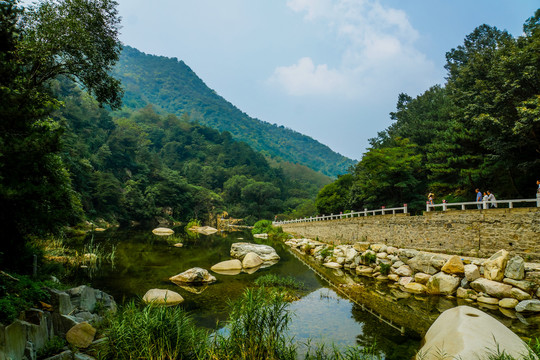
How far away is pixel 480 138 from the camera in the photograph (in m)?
18.7

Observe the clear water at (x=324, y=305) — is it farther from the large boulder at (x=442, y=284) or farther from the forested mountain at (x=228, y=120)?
the forested mountain at (x=228, y=120)

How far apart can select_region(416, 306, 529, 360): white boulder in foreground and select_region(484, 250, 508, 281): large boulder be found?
474 centimetres

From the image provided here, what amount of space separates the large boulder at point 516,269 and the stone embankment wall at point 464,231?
143cm

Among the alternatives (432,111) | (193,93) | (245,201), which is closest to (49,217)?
(432,111)

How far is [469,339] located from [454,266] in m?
6.75

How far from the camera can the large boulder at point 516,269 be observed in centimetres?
855

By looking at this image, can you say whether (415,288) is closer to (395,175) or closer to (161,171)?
(395,175)

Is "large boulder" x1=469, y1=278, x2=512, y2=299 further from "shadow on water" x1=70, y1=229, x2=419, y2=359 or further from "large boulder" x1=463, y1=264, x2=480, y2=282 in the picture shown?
"shadow on water" x1=70, y1=229, x2=419, y2=359

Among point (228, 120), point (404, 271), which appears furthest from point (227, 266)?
point (228, 120)

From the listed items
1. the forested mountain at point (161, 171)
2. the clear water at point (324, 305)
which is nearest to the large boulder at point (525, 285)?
the clear water at point (324, 305)

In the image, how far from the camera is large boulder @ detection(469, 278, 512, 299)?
336 inches

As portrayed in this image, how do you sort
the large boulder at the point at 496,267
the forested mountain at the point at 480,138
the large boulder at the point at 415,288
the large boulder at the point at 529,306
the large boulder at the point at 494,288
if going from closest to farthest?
the large boulder at the point at 529,306
the large boulder at the point at 494,288
the large boulder at the point at 496,267
the large boulder at the point at 415,288
the forested mountain at the point at 480,138

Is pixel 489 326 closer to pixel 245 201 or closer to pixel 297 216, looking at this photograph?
pixel 297 216

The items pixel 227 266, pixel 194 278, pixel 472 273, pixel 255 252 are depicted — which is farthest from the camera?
pixel 255 252
